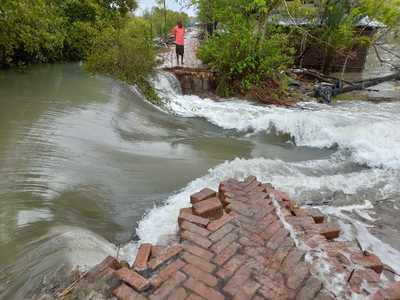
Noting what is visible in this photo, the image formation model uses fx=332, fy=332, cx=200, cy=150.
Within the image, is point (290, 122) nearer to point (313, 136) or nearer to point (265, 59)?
point (313, 136)

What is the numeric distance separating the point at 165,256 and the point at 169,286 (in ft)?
0.97

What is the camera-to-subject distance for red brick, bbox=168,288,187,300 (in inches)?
82.1

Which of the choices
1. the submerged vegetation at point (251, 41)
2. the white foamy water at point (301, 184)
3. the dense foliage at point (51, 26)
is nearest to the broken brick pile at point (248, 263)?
the white foamy water at point (301, 184)

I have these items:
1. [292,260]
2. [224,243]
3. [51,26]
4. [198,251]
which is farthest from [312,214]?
[51,26]

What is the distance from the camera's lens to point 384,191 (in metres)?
4.81

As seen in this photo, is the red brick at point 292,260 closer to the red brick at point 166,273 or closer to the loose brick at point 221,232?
the loose brick at point 221,232

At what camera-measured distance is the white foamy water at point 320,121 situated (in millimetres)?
6174

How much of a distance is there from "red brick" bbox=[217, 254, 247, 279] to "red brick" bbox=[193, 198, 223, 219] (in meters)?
Answer: 0.55

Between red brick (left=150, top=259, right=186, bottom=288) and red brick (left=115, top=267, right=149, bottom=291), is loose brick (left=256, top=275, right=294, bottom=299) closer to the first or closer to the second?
red brick (left=150, top=259, right=186, bottom=288)

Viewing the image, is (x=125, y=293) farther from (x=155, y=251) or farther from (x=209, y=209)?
(x=209, y=209)

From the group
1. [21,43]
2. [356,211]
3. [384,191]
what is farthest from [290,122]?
[21,43]

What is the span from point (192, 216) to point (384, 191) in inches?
131

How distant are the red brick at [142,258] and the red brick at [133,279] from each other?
0.12m

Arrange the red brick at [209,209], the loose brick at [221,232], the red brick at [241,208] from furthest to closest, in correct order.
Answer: the red brick at [241,208], the red brick at [209,209], the loose brick at [221,232]
